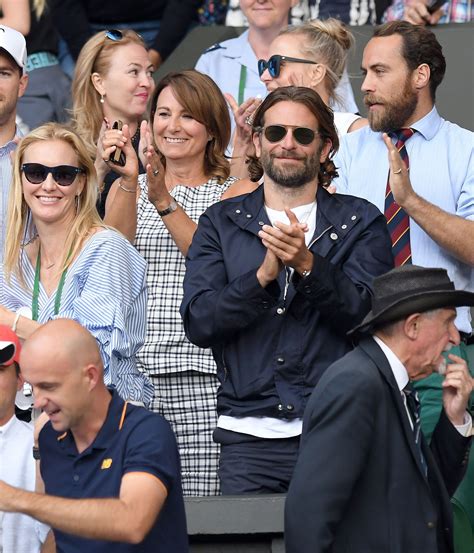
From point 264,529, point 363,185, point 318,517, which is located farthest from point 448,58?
point 318,517

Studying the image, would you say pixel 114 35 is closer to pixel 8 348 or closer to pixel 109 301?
pixel 109 301

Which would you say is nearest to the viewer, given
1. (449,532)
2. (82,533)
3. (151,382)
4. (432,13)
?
(82,533)

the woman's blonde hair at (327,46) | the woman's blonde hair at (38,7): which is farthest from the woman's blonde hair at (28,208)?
the woman's blonde hair at (38,7)

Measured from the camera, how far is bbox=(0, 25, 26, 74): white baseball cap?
7148mm

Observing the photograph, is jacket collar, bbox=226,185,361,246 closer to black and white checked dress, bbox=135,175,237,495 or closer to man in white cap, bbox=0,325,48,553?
black and white checked dress, bbox=135,175,237,495

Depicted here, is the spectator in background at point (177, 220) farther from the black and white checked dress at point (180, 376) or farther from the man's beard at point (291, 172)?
the man's beard at point (291, 172)

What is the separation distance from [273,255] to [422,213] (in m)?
1.20

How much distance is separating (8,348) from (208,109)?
2.10 m

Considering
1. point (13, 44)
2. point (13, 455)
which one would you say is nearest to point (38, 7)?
point (13, 44)

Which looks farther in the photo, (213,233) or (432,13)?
(432,13)

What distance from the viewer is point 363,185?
22.8 ft

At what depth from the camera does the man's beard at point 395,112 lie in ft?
22.8

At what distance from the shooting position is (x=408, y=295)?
498 cm

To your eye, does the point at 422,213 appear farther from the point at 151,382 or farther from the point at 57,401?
the point at 57,401
